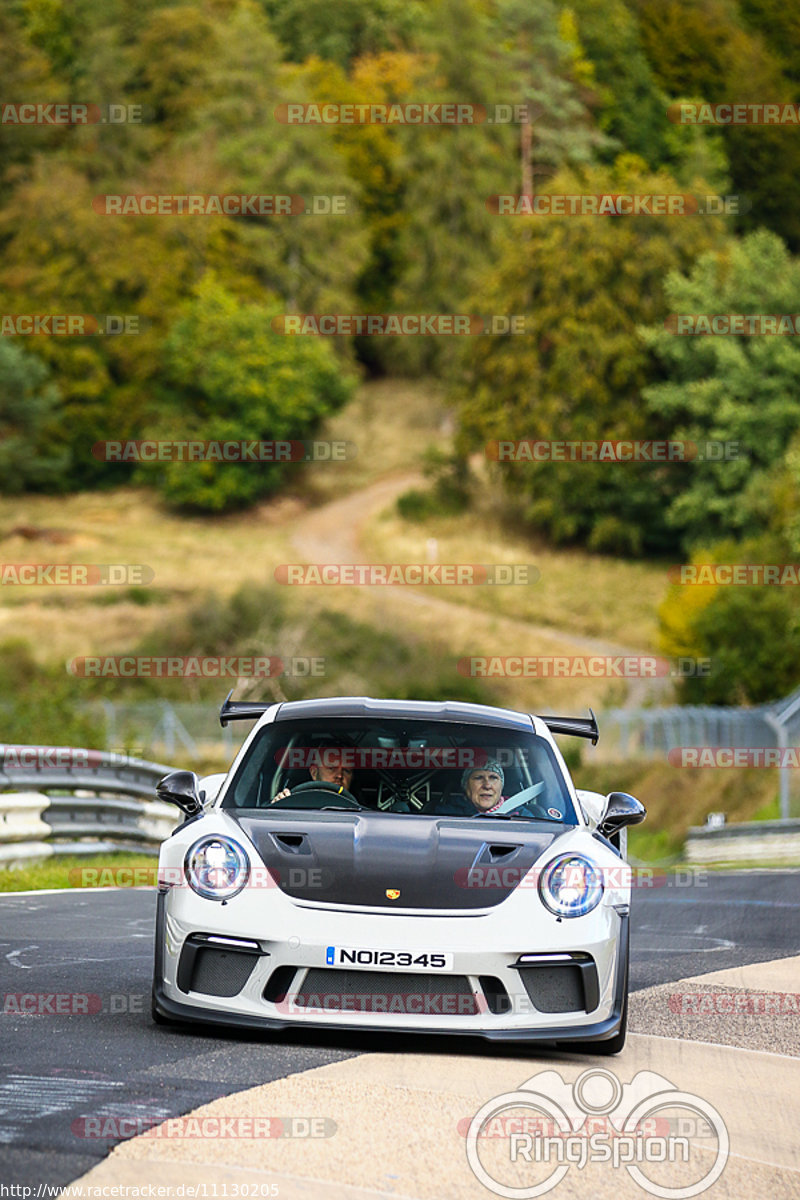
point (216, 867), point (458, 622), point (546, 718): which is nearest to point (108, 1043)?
point (216, 867)

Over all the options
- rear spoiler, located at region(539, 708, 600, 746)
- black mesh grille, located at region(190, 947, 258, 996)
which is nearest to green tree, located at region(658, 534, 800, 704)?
rear spoiler, located at region(539, 708, 600, 746)

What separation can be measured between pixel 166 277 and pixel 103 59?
19223 millimetres

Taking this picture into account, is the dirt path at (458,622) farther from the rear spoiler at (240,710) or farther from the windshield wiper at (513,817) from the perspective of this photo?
the windshield wiper at (513,817)

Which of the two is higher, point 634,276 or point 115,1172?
point 115,1172

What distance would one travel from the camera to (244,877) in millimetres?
6766

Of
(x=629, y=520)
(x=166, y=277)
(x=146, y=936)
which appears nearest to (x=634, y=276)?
(x=629, y=520)

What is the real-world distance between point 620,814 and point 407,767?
3.59 ft

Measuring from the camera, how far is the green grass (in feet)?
46.8

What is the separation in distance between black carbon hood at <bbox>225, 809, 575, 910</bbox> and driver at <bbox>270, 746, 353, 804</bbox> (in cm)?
92

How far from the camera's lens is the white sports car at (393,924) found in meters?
6.55

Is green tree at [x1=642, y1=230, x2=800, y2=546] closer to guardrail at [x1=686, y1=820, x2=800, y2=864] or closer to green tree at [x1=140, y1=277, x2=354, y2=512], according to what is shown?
green tree at [x1=140, y1=277, x2=354, y2=512]

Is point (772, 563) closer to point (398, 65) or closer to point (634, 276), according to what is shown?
point (634, 276)

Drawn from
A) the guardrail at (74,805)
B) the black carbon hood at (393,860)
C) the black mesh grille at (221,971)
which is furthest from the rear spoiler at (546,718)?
the guardrail at (74,805)

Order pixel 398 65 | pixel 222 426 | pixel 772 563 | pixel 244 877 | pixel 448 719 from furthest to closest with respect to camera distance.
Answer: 1. pixel 398 65
2. pixel 222 426
3. pixel 772 563
4. pixel 448 719
5. pixel 244 877
